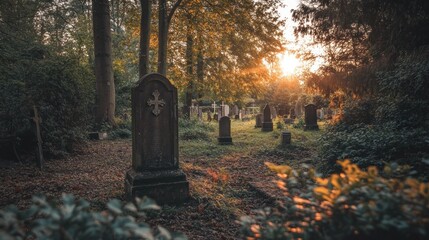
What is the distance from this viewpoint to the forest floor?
426 centimetres

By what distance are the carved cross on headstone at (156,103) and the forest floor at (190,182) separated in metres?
1.59

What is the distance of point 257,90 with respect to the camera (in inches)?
933

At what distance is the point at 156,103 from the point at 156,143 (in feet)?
2.36

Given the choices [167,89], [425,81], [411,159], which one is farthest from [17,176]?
[425,81]

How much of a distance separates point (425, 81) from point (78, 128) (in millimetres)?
9089

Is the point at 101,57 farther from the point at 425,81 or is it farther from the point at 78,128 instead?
the point at 425,81

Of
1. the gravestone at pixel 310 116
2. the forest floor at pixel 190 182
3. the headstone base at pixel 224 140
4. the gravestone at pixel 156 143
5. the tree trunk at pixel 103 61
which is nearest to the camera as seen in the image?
the forest floor at pixel 190 182

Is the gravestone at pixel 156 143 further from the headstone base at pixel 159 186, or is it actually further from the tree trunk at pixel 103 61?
the tree trunk at pixel 103 61

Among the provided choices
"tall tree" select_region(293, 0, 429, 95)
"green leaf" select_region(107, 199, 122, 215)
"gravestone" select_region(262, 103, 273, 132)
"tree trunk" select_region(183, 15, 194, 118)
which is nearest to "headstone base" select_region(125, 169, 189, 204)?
"green leaf" select_region(107, 199, 122, 215)

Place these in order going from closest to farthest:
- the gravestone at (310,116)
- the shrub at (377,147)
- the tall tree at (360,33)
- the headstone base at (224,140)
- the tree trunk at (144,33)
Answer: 1. the shrub at (377,147)
2. the tall tree at (360,33)
3. the headstone base at (224,140)
4. the tree trunk at (144,33)
5. the gravestone at (310,116)

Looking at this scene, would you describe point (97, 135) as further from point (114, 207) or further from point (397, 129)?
point (114, 207)

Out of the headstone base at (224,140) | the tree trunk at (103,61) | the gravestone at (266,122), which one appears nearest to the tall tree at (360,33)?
the headstone base at (224,140)

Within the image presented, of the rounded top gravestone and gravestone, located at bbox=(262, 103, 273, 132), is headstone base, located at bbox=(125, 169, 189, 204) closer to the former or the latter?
the rounded top gravestone

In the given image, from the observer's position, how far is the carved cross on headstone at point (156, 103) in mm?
4941
